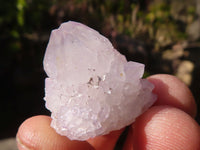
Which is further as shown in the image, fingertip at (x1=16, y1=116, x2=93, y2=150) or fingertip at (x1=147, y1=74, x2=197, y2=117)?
fingertip at (x1=147, y1=74, x2=197, y2=117)

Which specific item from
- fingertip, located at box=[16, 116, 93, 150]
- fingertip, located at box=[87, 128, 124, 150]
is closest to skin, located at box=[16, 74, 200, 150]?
fingertip, located at box=[16, 116, 93, 150]

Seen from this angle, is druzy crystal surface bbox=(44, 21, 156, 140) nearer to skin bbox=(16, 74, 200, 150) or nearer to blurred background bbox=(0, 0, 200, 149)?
skin bbox=(16, 74, 200, 150)

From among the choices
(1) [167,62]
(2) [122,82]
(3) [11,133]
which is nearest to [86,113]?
(2) [122,82]

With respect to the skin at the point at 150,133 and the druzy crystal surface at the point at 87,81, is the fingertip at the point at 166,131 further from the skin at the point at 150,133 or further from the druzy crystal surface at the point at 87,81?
the druzy crystal surface at the point at 87,81

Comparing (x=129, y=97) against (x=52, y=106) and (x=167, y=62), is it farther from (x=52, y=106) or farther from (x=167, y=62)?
(x=167, y=62)

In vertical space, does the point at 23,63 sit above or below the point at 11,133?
above

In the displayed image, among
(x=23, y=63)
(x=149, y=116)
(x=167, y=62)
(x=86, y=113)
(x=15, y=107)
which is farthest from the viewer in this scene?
(x=167, y=62)
